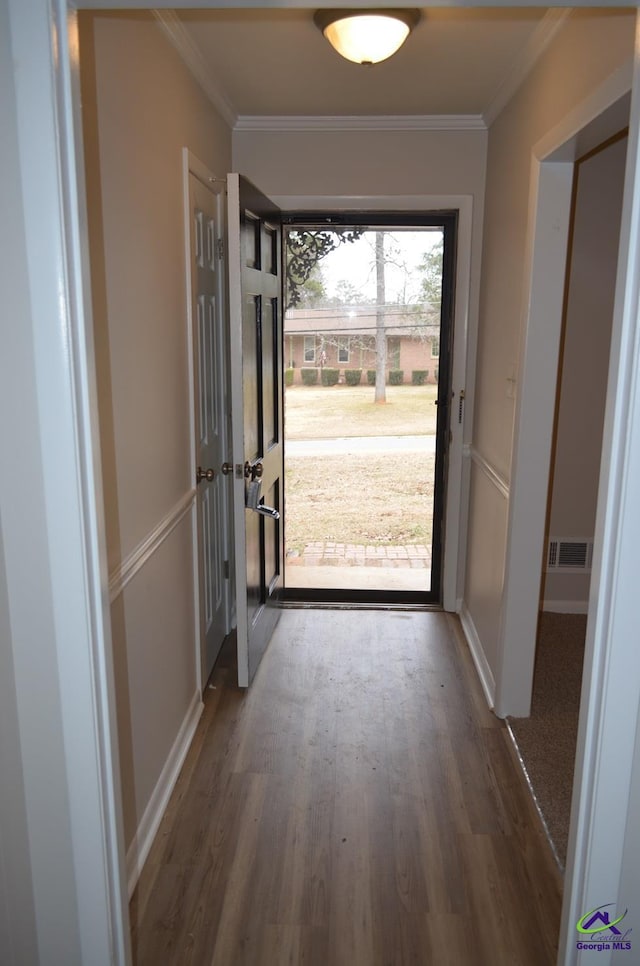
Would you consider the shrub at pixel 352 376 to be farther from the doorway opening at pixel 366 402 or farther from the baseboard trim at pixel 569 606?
the baseboard trim at pixel 569 606

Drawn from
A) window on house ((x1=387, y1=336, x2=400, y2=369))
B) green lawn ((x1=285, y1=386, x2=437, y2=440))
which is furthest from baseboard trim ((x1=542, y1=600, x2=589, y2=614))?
green lawn ((x1=285, y1=386, x2=437, y2=440))

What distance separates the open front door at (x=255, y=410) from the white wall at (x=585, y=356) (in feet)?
4.90

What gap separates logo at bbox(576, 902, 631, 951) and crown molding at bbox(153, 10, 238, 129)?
2.55 m

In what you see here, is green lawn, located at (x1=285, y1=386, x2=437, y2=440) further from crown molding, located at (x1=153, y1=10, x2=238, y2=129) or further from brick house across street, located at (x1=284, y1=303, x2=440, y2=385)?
crown molding, located at (x1=153, y1=10, x2=238, y2=129)

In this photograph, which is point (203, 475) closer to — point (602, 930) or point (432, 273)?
point (602, 930)

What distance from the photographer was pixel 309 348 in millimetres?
5402

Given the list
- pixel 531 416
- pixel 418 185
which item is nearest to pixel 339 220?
pixel 418 185

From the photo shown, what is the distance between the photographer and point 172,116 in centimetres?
243

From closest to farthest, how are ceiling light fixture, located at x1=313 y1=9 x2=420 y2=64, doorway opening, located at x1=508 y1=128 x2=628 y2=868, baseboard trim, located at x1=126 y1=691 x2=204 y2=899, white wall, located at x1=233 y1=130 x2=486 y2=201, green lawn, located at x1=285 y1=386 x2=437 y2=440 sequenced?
baseboard trim, located at x1=126 y1=691 x2=204 y2=899 → ceiling light fixture, located at x1=313 y1=9 x2=420 y2=64 → doorway opening, located at x1=508 y1=128 x2=628 y2=868 → white wall, located at x1=233 y1=130 x2=486 y2=201 → green lawn, located at x1=285 y1=386 x2=437 y2=440

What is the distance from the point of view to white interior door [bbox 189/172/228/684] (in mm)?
2869

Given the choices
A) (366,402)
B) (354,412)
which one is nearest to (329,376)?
(366,402)

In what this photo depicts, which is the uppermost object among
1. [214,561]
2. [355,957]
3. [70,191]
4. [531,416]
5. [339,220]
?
[339,220]

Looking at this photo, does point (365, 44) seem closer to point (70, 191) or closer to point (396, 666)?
point (70, 191)

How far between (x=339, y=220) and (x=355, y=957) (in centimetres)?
323
